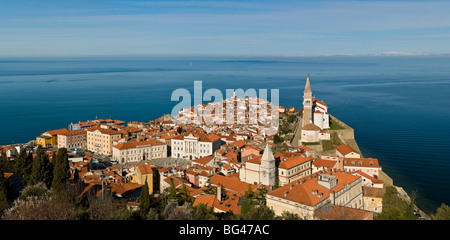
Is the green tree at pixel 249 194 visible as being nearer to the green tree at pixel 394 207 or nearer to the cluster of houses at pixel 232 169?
the cluster of houses at pixel 232 169

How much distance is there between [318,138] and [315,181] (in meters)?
10.4

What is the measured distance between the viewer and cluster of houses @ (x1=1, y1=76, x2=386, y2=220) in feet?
37.9

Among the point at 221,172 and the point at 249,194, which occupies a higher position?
the point at 249,194

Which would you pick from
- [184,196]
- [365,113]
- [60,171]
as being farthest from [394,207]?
[365,113]

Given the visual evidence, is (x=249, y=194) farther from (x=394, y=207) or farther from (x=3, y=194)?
(x=3, y=194)

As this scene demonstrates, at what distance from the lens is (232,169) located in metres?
17.4

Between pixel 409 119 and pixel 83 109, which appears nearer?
pixel 409 119

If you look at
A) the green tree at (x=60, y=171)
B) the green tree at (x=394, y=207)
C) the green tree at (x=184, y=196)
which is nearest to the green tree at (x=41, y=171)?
the green tree at (x=60, y=171)

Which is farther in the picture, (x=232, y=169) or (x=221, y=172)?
(x=232, y=169)

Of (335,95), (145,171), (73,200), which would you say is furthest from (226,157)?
(335,95)

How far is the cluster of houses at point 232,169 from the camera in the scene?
1155cm

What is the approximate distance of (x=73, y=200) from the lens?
420 inches

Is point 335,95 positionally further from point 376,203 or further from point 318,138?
point 376,203

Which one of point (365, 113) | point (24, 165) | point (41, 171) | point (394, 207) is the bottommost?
point (365, 113)
